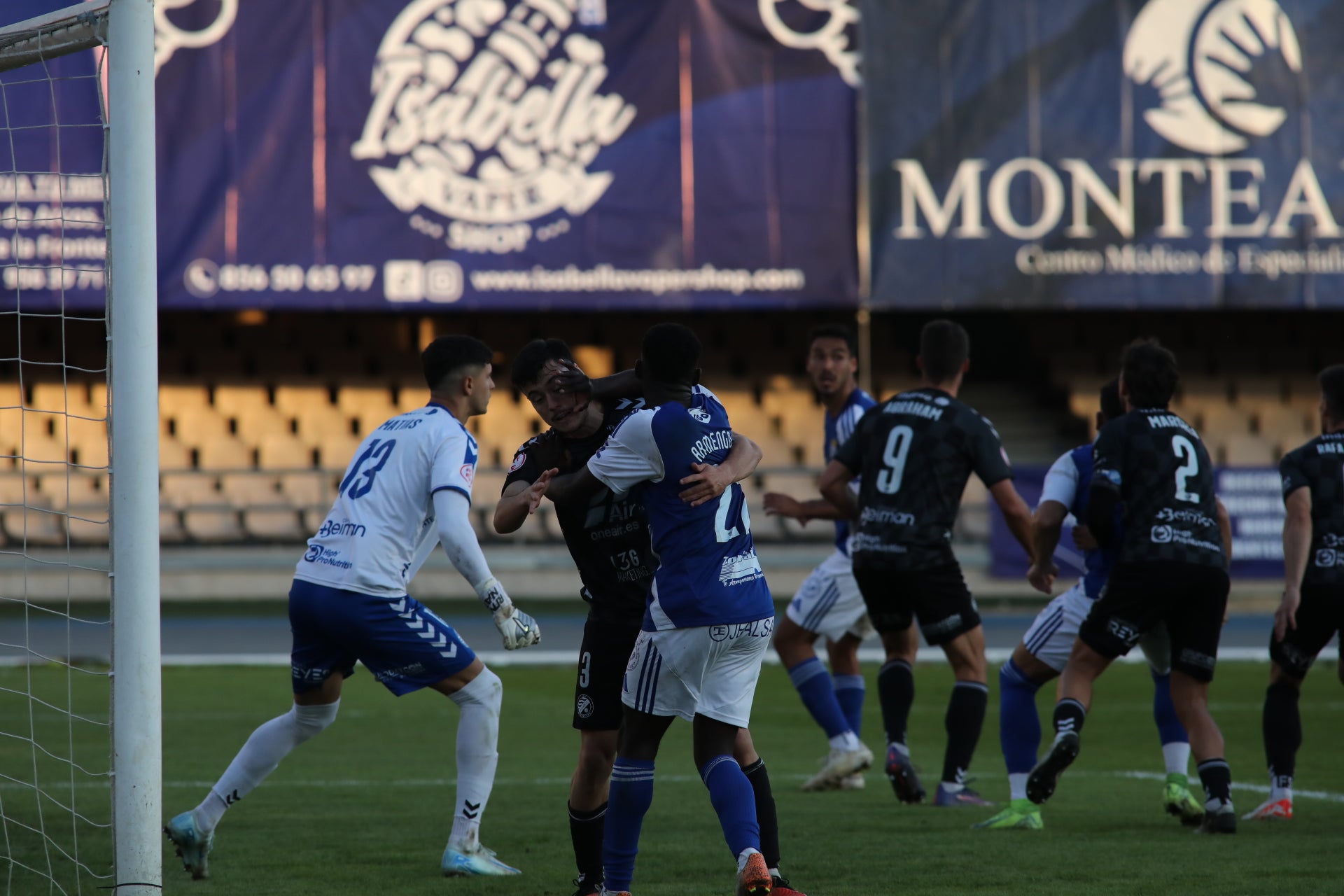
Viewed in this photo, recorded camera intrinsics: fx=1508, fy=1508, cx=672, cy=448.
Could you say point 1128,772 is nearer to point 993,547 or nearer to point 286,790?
point 286,790

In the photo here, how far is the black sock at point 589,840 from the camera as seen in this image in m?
4.65

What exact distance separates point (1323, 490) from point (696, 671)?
3290mm

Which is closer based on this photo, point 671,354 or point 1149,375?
point 671,354

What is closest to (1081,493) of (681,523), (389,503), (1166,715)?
(1166,715)

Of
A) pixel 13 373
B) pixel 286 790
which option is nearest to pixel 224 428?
pixel 13 373

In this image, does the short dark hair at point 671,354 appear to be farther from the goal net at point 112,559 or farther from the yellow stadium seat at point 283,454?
the yellow stadium seat at point 283,454

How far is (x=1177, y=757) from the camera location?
633 centimetres

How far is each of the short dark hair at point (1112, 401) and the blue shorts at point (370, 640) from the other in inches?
114

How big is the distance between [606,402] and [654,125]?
13840 mm

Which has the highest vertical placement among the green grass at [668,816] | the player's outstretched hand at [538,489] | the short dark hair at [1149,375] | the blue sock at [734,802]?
the short dark hair at [1149,375]

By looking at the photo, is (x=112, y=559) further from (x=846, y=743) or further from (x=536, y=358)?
(x=846, y=743)

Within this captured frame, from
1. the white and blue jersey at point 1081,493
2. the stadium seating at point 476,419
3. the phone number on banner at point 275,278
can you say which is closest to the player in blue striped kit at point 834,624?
the white and blue jersey at point 1081,493

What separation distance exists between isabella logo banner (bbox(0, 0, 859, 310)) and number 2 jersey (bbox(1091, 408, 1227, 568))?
40.4 ft

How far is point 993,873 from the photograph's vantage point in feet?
16.4
